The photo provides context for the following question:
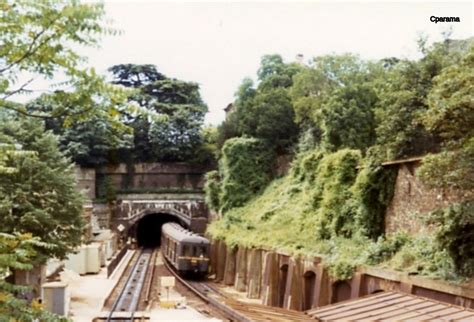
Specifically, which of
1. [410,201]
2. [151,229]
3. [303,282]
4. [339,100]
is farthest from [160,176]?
[410,201]

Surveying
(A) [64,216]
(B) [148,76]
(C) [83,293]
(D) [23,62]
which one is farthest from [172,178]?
(D) [23,62]

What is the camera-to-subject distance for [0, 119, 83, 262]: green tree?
Answer: 1697cm

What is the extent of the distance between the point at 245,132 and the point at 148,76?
13714 mm

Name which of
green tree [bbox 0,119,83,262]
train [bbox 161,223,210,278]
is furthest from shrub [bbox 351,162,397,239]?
train [bbox 161,223,210,278]

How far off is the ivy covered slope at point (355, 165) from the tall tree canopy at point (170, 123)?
8.84m

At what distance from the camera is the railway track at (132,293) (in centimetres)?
1736

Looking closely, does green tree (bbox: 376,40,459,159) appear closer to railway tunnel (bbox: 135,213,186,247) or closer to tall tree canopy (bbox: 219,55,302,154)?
tall tree canopy (bbox: 219,55,302,154)

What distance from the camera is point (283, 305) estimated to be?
59.4ft

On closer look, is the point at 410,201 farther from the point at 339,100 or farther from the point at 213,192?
the point at 213,192

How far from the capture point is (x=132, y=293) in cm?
2267

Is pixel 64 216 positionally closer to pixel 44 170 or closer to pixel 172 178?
pixel 44 170

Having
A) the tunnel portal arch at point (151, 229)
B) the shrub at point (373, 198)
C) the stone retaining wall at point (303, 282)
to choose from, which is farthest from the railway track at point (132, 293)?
the tunnel portal arch at point (151, 229)

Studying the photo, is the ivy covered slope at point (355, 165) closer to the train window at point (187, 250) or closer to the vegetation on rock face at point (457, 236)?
the vegetation on rock face at point (457, 236)

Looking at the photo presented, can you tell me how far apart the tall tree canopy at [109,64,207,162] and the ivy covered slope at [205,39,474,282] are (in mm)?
8839
